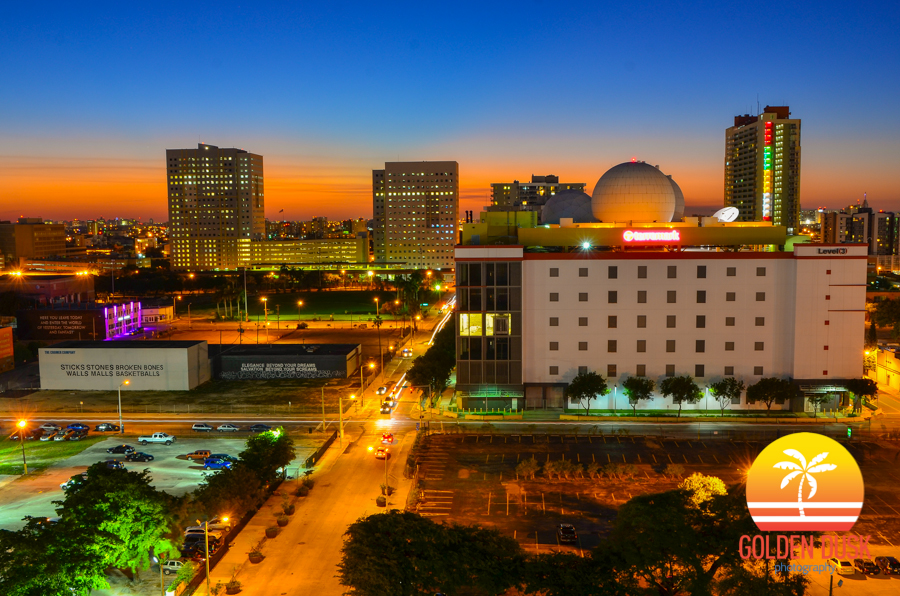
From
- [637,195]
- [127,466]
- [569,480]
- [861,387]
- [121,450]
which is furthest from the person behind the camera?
[637,195]

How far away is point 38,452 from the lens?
55.4 metres

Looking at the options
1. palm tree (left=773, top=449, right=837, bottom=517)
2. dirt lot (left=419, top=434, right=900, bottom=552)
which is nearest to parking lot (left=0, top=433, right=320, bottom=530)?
dirt lot (left=419, top=434, right=900, bottom=552)

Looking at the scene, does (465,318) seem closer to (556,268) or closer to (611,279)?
(556,268)

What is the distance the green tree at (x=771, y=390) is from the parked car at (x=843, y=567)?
29603mm

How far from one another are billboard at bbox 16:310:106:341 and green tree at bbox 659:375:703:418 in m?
88.9

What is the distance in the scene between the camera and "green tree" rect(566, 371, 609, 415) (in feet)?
206

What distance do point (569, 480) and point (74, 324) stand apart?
310ft

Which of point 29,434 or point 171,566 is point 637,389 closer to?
point 171,566

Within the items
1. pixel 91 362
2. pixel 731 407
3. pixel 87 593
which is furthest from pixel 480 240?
pixel 87 593

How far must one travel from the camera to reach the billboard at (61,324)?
108875 millimetres

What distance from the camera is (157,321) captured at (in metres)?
123

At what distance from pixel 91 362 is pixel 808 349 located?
253 ft

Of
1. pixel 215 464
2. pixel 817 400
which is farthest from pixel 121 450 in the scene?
pixel 817 400

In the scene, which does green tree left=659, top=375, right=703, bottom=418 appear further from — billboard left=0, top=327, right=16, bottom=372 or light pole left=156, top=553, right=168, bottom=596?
billboard left=0, top=327, right=16, bottom=372
